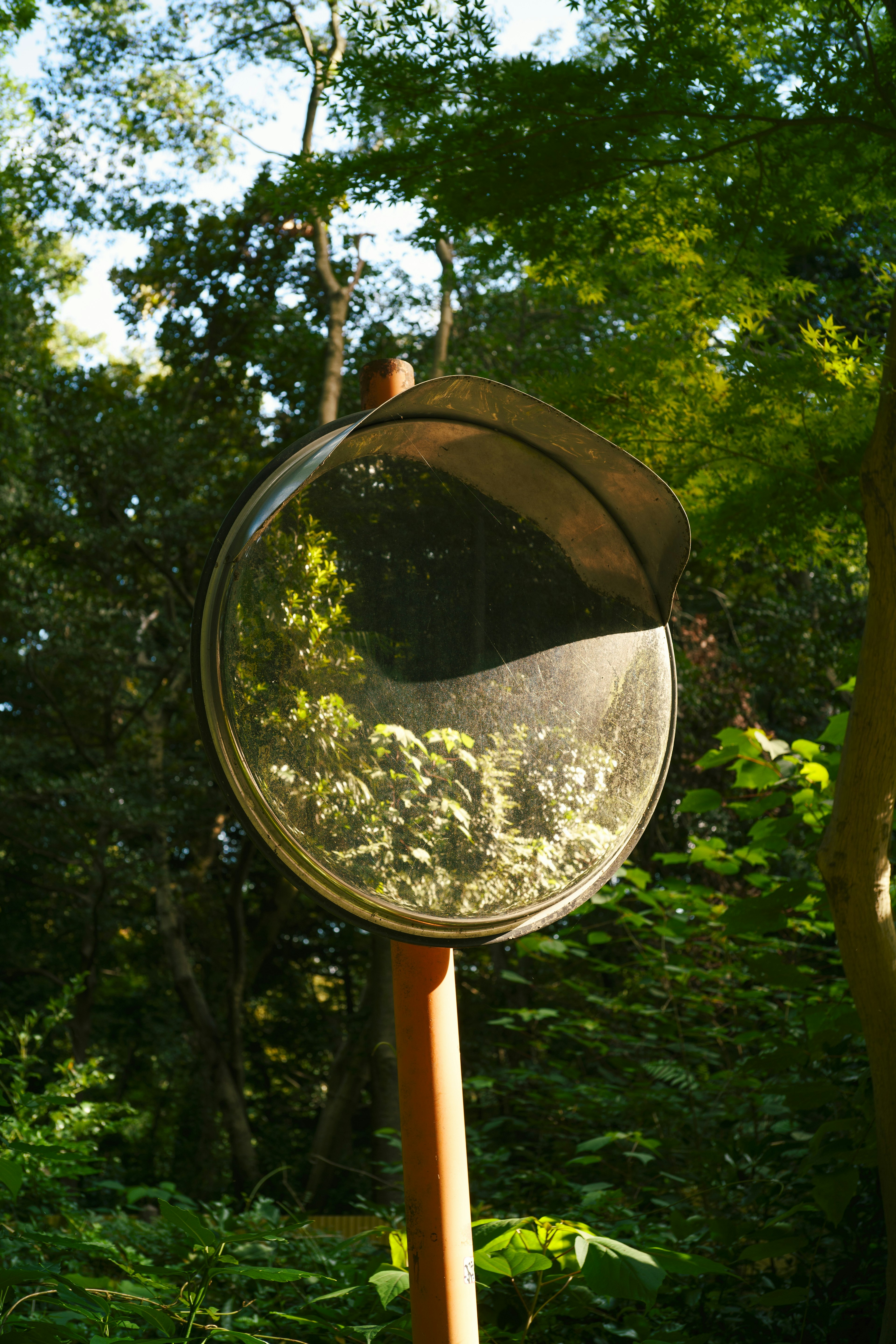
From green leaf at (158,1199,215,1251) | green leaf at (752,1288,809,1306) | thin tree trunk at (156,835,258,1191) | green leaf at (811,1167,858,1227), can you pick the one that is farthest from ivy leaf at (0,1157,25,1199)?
thin tree trunk at (156,835,258,1191)

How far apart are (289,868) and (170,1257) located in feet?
8.48

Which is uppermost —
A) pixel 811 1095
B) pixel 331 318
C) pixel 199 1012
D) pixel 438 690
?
pixel 331 318

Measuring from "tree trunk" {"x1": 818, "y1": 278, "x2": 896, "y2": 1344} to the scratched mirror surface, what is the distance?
768 millimetres

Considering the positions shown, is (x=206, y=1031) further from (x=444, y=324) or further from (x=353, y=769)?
(x=353, y=769)

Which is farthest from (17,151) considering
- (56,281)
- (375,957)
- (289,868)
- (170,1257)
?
(289,868)

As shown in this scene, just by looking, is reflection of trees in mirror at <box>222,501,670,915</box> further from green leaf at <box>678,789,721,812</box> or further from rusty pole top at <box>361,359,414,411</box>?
green leaf at <box>678,789,721,812</box>

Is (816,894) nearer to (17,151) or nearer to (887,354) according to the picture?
(887,354)

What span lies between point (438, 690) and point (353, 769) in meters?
0.13

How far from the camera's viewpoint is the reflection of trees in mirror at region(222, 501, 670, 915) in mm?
979

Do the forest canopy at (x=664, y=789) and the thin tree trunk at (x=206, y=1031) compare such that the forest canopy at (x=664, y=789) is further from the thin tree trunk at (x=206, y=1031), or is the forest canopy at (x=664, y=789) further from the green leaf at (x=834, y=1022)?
the thin tree trunk at (x=206, y=1031)

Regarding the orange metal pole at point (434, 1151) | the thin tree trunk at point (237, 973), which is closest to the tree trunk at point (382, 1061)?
the thin tree trunk at point (237, 973)

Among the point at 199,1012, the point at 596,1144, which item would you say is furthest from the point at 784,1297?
the point at 199,1012

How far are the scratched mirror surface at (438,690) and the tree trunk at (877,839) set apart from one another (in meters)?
0.77

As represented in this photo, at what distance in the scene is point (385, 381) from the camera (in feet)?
3.56
